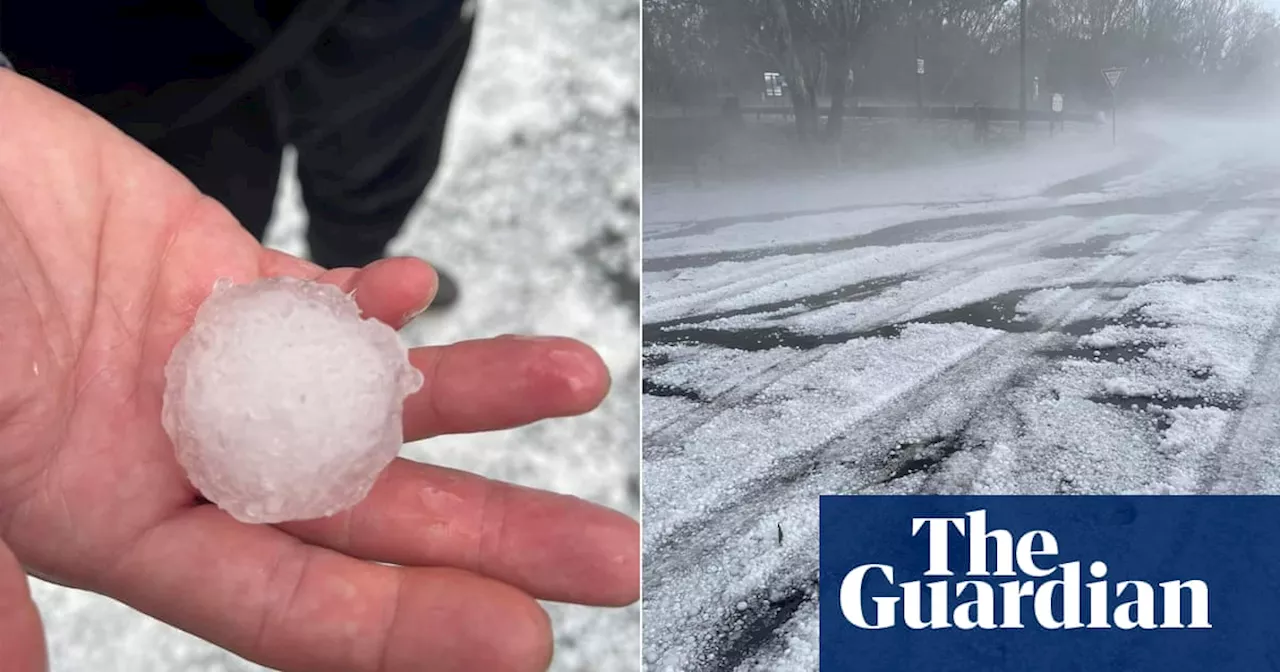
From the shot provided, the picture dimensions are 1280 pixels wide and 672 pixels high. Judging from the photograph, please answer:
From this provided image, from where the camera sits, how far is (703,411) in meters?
0.97

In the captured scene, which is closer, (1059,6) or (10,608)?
(10,608)

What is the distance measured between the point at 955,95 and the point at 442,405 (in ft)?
2.18

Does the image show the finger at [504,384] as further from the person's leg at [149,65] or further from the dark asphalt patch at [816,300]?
the person's leg at [149,65]

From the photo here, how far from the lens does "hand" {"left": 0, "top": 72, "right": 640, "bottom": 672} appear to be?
0.70 metres

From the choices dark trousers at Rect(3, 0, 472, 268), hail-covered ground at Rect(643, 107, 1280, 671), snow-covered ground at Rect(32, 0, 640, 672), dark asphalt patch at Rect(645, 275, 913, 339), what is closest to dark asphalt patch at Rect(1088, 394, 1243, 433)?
hail-covered ground at Rect(643, 107, 1280, 671)

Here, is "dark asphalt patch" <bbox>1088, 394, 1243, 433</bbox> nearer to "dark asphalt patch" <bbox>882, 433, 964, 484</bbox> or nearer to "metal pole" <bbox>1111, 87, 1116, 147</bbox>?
"dark asphalt patch" <bbox>882, 433, 964, 484</bbox>

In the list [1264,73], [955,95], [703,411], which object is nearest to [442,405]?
[703,411]

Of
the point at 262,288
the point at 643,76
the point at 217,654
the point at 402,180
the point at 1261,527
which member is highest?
the point at 643,76

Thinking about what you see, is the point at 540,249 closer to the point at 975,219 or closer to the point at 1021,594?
the point at 975,219

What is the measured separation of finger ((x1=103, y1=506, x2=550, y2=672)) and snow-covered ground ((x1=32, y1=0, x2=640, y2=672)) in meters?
0.25

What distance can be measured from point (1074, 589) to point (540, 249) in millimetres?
712

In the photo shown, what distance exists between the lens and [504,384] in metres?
0.78

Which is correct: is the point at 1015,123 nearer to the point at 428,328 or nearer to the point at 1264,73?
the point at 1264,73

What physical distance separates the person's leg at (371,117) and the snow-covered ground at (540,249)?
24 millimetres
